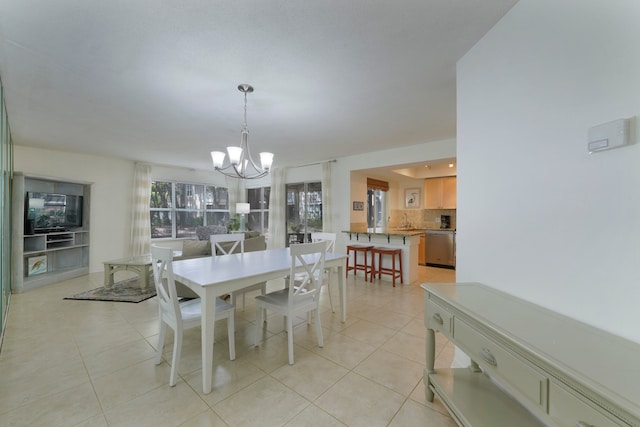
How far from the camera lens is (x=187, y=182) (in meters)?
6.73

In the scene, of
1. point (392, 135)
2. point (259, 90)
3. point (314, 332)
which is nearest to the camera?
point (259, 90)

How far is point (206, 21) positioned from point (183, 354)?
100 inches

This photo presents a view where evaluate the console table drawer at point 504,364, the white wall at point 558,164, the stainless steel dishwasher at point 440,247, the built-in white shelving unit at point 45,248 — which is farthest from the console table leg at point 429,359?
the built-in white shelving unit at point 45,248

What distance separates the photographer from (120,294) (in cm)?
370

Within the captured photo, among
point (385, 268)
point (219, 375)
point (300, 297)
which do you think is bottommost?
point (219, 375)

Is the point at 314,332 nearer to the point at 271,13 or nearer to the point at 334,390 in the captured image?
the point at 334,390

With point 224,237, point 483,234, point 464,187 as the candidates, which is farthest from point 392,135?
point 224,237

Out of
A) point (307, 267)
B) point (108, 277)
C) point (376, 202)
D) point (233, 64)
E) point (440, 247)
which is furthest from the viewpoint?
point (376, 202)

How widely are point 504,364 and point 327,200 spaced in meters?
4.59

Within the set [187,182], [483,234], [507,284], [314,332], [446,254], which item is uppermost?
[187,182]

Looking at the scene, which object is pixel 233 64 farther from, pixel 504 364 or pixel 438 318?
pixel 504 364

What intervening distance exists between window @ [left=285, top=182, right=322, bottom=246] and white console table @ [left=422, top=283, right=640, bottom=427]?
4648 millimetres

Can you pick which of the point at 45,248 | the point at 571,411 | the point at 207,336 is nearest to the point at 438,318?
the point at 571,411

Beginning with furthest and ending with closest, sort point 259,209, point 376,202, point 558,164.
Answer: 1. point 259,209
2. point 376,202
3. point 558,164
